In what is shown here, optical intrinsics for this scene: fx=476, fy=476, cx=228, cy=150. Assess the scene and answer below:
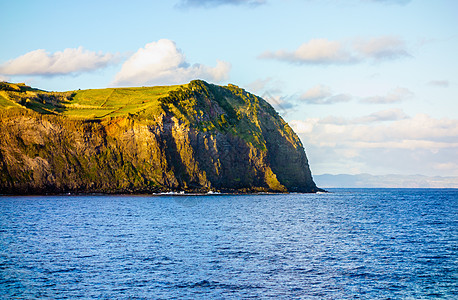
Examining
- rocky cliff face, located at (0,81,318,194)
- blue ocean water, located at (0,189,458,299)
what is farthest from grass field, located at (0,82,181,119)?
blue ocean water, located at (0,189,458,299)

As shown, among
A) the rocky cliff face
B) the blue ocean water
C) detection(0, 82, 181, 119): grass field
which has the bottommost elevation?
the blue ocean water

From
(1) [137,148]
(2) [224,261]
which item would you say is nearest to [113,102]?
(1) [137,148]

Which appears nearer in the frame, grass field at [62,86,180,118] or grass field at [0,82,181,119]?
grass field at [0,82,181,119]

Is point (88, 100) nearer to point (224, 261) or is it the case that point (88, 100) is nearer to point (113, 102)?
point (113, 102)

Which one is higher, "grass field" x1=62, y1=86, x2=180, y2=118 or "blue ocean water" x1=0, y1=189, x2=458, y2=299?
"grass field" x1=62, y1=86, x2=180, y2=118

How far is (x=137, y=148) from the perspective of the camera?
149500mm

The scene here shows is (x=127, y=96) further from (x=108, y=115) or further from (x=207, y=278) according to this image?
(x=207, y=278)

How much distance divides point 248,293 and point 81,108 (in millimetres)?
150981

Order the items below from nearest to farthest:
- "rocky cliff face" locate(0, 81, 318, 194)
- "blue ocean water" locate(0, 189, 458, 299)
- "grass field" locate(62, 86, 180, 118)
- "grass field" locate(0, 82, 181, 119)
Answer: "blue ocean water" locate(0, 189, 458, 299)
"rocky cliff face" locate(0, 81, 318, 194)
"grass field" locate(0, 82, 181, 119)
"grass field" locate(62, 86, 180, 118)

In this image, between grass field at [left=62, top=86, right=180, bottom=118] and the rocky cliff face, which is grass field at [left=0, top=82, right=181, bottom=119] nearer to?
grass field at [left=62, top=86, right=180, bottom=118]

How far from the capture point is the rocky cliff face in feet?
455

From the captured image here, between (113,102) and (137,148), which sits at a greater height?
(113,102)

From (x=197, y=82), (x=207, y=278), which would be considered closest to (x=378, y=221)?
(x=207, y=278)

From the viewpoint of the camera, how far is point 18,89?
15962 centimetres
